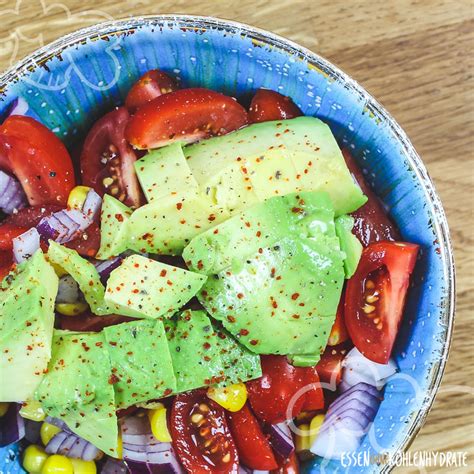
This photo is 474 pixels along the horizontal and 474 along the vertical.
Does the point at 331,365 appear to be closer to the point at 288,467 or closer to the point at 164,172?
the point at 288,467

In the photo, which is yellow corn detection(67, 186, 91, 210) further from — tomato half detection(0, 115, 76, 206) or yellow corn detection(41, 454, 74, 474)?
yellow corn detection(41, 454, 74, 474)

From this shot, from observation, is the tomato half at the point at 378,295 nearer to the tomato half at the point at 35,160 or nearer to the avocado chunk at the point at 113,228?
the avocado chunk at the point at 113,228

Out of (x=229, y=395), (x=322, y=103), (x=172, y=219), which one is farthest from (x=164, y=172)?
(x=229, y=395)

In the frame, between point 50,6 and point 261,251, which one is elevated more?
point 50,6

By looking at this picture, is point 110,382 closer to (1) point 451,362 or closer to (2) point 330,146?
(2) point 330,146

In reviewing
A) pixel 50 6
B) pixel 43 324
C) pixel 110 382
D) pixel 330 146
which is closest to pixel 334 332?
pixel 330 146

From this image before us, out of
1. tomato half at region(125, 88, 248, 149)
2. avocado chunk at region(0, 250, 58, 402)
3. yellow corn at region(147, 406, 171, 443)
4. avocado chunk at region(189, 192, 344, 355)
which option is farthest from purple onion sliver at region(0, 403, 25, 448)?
tomato half at region(125, 88, 248, 149)
